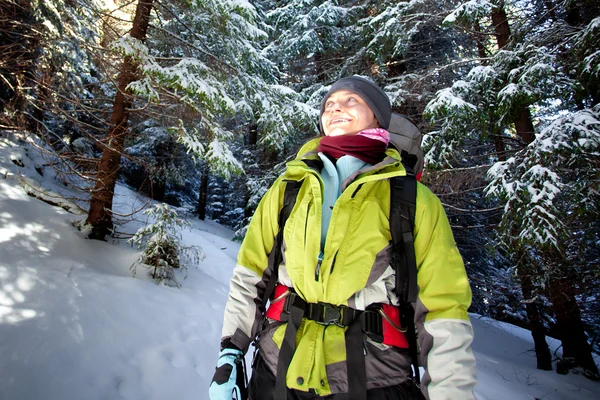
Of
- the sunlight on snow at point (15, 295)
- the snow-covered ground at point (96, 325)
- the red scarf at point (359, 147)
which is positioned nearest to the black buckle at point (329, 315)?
the red scarf at point (359, 147)

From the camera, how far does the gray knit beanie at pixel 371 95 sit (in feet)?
7.06

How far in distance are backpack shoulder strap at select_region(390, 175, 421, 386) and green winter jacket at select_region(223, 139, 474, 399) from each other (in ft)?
0.14

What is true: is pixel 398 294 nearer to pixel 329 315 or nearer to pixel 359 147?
pixel 329 315

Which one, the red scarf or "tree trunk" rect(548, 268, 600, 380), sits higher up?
the red scarf

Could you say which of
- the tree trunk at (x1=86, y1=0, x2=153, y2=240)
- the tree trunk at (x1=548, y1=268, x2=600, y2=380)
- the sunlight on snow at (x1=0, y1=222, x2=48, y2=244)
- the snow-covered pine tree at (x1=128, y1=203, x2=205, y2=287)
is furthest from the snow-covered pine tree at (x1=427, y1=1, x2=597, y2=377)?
the sunlight on snow at (x1=0, y1=222, x2=48, y2=244)

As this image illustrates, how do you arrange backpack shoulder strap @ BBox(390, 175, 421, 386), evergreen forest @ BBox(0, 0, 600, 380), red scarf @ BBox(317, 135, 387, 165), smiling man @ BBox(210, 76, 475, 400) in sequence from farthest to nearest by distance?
1. evergreen forest @ BBox(0, 0, 600, 380)
2. red scarf @ BBox(317, 135, 387, 165)
3. backpack shoulder strap @ BBox(390, 175, 421, 386)
4. smiling man @ BBox(210, 76, 475, 400)

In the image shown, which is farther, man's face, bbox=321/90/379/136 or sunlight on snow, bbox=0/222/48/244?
sunlight on snow, bbox=0/222/48/244

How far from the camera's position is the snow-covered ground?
307cm

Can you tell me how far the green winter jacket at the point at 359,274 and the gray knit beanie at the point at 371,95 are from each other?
0.44 m

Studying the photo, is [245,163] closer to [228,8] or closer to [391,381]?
[228,8]

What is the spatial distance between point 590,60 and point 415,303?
471cm

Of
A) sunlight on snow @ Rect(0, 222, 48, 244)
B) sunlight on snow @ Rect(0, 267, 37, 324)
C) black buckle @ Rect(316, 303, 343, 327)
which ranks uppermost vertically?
black buckle @ Rect(316, 303, 343, 327)

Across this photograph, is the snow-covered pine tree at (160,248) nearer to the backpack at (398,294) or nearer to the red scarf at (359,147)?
the backpack at (398,294)

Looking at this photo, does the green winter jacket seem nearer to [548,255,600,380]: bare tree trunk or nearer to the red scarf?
the red scarf
